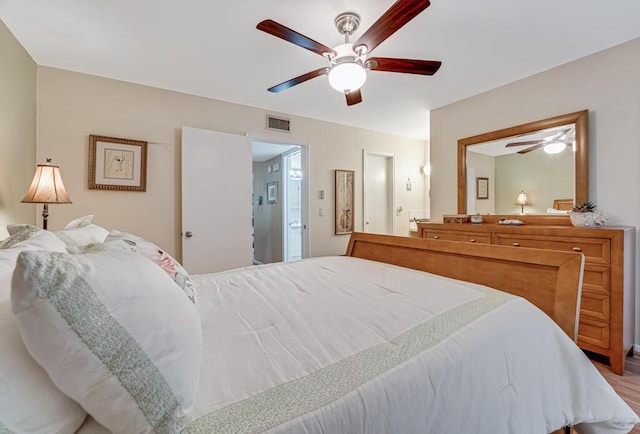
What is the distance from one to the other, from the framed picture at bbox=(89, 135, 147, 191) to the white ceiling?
0.62 m

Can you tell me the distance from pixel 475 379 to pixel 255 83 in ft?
9.42

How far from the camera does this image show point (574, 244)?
2084 mm

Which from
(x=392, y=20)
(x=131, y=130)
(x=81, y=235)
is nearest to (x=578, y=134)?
(x=392, y=20)

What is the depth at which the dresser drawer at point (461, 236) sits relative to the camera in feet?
8.71

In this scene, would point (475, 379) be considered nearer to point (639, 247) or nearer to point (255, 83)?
point (639, 247)

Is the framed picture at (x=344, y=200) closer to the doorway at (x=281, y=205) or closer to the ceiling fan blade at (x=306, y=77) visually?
the doorway at (x=281, y=205)

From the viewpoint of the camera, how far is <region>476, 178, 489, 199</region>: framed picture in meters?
3.04

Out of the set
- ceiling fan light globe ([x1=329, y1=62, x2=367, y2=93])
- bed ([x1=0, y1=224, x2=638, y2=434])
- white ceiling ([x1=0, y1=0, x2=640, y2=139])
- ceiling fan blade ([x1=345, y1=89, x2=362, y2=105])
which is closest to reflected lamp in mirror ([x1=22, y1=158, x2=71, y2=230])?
white ceiling ([x1=0, y1=0, x2=640, y2=139])

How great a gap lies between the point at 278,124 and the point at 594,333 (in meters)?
3.56

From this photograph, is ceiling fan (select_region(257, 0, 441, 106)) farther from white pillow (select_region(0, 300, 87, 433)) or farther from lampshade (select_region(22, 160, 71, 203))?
lampshade (select_region(22, 160, 71, 203))

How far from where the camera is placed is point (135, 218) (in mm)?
2713

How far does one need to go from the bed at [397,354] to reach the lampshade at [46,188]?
1370 millimetres

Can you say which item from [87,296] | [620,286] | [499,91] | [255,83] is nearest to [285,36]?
[255,83]

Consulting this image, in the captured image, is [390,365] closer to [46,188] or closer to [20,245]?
[20,245]
